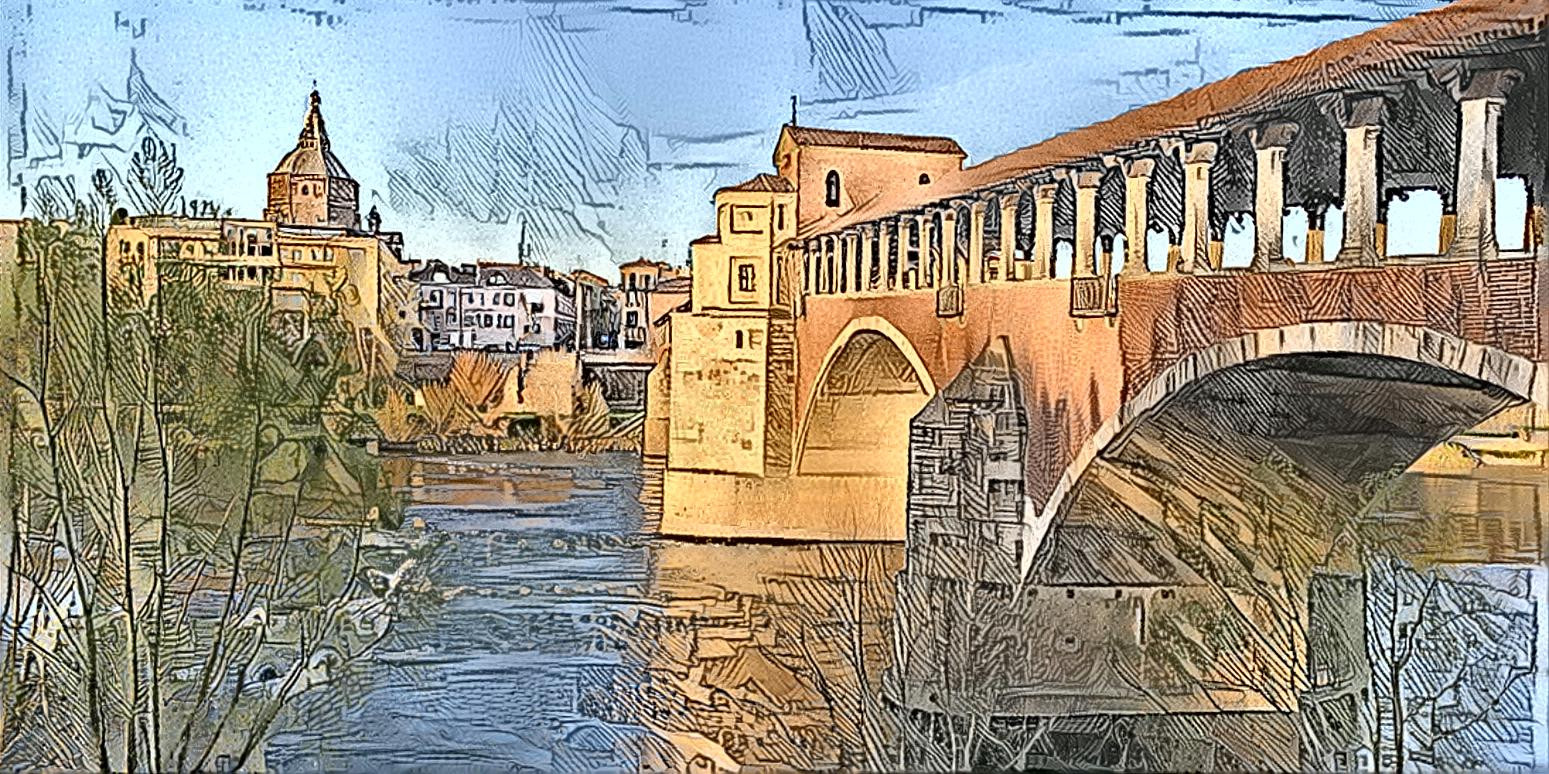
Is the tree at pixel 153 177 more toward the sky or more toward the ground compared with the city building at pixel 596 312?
more toward the sky

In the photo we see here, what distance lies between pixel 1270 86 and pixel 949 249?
1.55 feet

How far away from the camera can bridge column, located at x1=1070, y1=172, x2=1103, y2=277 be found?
2.55m

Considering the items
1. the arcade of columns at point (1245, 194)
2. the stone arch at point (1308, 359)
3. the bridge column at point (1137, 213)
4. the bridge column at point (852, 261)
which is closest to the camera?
the stone arch at point (1308, 359)

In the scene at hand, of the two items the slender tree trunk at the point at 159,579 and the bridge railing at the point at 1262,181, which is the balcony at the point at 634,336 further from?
the slender tree trunk at the point at 159,579

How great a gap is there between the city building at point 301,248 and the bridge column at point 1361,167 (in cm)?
122

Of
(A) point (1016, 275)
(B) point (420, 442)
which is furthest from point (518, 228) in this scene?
(A) point (1016, 275)

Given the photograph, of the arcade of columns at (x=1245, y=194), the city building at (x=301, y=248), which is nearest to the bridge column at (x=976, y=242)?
the arcade of columns at (x=1245, y=194)

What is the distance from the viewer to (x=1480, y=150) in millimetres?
2441

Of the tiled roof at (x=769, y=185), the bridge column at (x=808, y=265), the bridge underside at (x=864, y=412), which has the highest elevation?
the tiled roof at (x=769, y=185)

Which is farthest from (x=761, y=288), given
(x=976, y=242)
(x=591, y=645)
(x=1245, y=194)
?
(x=1245, y=194)

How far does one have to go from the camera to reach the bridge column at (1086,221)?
2.55m

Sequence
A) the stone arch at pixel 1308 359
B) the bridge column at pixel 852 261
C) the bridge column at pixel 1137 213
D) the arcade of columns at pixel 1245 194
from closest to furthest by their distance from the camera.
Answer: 1. the stone arch at pixel 1308 359
2. the arcade of columns at pixel 1245 194
3. the bridge column at pixel 1137 213
4. the bridge column at pixel 852 261

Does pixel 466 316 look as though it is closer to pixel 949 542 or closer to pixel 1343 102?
pixel 949 542

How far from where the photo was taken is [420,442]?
2.62m
